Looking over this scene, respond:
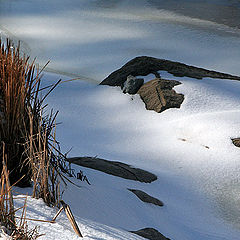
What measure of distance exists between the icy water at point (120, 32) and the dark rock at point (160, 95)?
1.13 metres

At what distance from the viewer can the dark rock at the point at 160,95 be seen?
2.56 m

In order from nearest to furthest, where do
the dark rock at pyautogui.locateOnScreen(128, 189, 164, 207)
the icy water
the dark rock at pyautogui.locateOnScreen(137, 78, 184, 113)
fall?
the dark rock at pyautogui.locateOnScreen(128, 189, 164, 207)
the dark rock at pyautogui.locateOnScreen(137, 78, 184, 113)
the icy water

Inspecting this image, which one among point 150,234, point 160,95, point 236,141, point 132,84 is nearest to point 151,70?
point 132,84

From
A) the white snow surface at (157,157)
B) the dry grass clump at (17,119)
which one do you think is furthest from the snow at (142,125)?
the dry grass clump at (17,119)

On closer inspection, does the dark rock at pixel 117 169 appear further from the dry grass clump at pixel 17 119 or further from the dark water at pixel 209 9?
the dark water at pixel 209 9

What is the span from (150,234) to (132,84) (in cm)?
166

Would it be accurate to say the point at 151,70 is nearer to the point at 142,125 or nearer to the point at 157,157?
the point at 142,125

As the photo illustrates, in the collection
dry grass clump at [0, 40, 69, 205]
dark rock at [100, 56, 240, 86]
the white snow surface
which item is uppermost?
dry grass clump at [0, 40, 69, 205]

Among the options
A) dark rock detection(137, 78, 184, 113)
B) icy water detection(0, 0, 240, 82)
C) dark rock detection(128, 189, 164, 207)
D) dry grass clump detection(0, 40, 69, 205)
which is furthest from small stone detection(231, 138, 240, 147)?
icy water detection(0, 0, 240, 82)

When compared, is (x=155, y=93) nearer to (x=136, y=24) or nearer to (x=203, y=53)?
(x=203, y=53)

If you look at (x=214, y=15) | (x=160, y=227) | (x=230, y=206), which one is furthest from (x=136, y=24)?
(x=160, y=227)

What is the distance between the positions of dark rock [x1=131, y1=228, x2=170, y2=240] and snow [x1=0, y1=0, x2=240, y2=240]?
0.03 m

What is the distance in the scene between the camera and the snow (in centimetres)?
135

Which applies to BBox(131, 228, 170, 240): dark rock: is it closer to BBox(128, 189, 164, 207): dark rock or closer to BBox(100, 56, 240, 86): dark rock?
BBox(128, 189, 164, 207): dark rock
